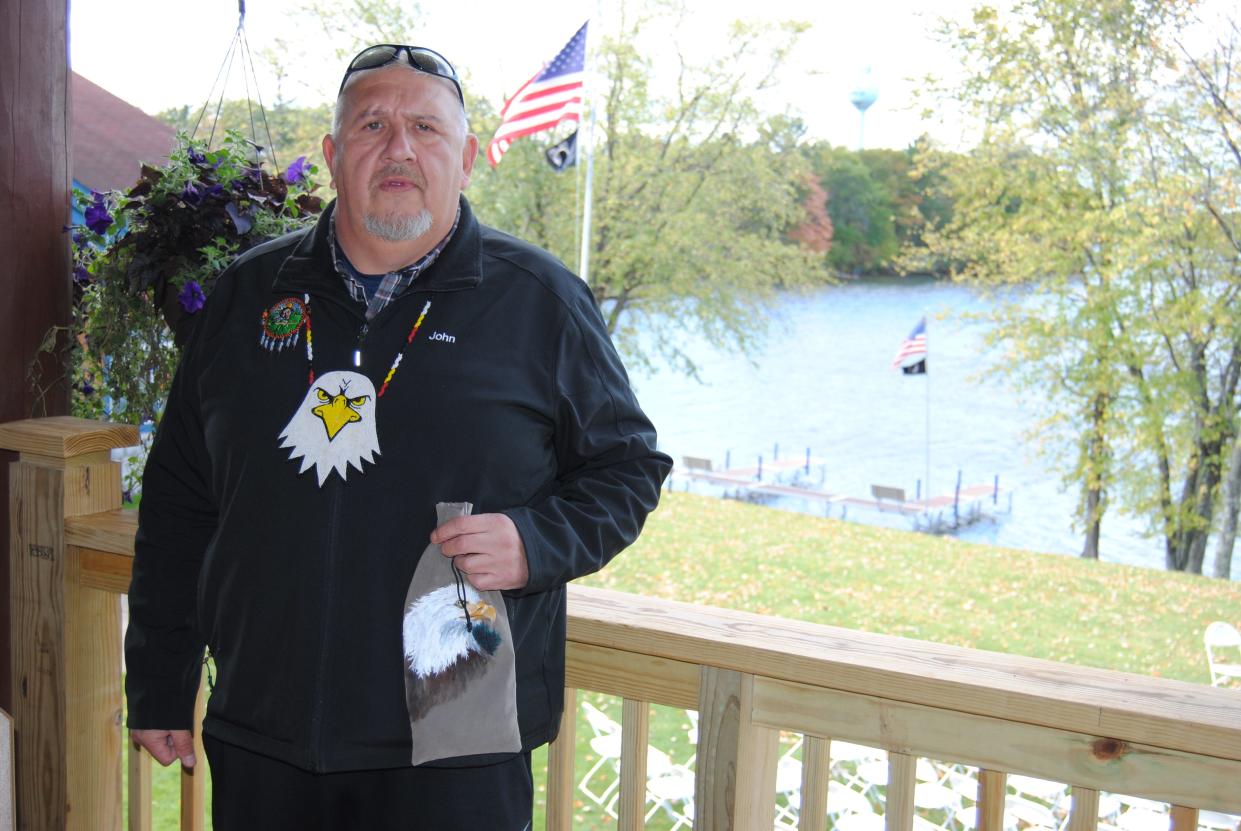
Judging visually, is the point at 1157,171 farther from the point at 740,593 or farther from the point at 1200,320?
the point at 740,593

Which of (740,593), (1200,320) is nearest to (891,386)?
(1200,320)

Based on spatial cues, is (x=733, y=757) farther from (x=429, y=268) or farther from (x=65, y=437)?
(x=65, y=437)

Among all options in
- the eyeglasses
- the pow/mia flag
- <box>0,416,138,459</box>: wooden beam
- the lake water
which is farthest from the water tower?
the eyeglasses

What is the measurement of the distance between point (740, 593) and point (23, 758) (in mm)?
10735

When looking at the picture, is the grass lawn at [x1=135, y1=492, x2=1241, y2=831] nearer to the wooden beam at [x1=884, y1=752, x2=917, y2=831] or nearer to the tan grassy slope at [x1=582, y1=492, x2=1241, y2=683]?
the tan grassy slope at [x1=582, y1=492, x2=1241, y2=683]

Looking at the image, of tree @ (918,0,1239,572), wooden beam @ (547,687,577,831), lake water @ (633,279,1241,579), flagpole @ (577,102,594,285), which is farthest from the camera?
lake water @ (633,279,1241,579)

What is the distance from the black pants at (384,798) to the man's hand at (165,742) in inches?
9.9

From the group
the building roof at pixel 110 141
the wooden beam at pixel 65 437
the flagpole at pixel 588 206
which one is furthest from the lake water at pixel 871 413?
the wooden beam at pixel 65 437

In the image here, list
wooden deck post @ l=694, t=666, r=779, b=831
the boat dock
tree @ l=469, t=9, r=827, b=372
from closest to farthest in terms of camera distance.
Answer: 1. wooden deck post @ l=694, t=666, r=779, b=831
2. tree @ l=469, t=9, r=827, b=372
3. the boat dock

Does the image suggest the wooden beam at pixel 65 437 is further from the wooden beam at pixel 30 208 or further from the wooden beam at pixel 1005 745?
the wooden beam at pixel 1005 745

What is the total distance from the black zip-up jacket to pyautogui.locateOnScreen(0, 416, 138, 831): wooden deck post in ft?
1.84

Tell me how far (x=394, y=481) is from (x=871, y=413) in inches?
801

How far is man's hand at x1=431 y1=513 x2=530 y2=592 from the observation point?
1.13m

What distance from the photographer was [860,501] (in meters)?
19.2
